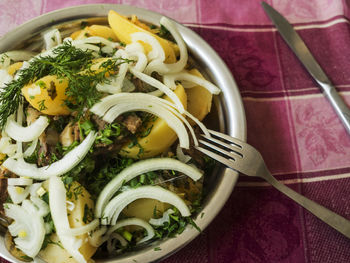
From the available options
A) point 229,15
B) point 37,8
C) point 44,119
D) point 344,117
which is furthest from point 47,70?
point 344,117

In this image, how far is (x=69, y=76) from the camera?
1.55 metres

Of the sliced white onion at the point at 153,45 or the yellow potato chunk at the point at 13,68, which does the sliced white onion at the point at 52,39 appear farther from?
the sliced white onion at the point at 153,45

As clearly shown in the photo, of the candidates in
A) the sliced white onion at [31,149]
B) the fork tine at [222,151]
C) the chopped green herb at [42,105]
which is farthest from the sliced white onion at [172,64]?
the sliced white onion at [31,149]

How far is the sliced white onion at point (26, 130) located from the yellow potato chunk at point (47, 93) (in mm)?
53

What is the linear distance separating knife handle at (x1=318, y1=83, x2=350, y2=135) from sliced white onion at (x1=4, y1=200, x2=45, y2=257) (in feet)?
5.62

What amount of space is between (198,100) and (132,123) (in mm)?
433

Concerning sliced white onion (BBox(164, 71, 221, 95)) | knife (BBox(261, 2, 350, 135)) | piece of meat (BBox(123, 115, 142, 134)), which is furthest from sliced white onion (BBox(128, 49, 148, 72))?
knife (BBox(261, 2, 350, 135))

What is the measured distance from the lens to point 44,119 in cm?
161

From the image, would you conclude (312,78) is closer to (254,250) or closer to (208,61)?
(208,61)

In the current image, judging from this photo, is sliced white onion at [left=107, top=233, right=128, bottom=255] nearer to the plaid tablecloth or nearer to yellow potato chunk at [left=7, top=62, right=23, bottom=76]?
the plaid tablecloth

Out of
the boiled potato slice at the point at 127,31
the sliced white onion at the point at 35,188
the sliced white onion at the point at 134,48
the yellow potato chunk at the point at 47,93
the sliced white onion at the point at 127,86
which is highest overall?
the boiled potato slice at the point at 127,31

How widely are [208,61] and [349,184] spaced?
1.04 m

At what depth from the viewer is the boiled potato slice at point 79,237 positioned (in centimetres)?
152

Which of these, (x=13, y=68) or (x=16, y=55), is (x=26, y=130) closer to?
(x=13, y=68)
